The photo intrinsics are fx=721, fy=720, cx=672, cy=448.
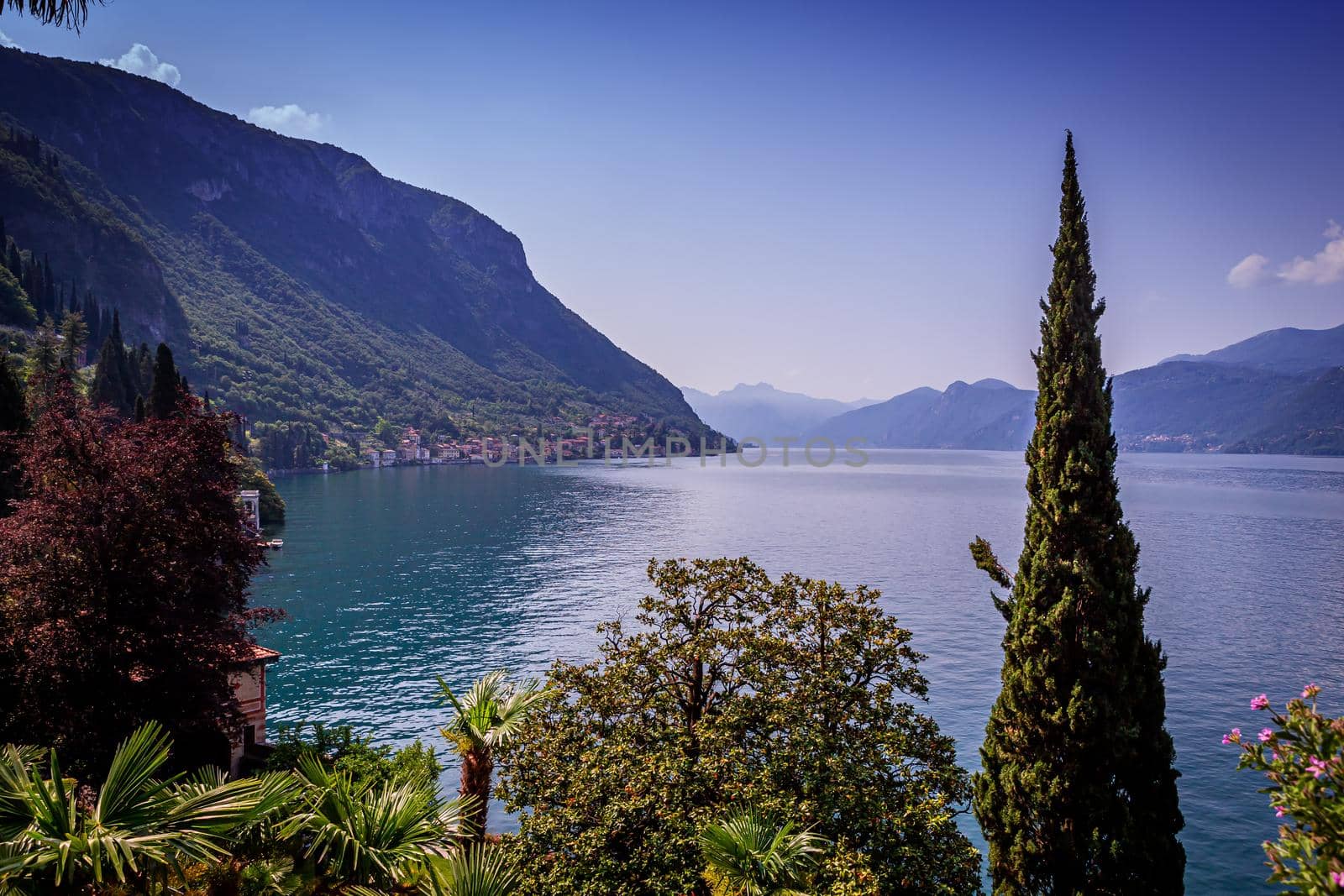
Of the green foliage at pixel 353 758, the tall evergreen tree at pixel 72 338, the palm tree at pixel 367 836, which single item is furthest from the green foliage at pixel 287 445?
the palm tree at pixel 367 836

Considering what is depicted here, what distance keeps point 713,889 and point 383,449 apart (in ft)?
609

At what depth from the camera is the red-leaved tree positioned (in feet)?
39.2

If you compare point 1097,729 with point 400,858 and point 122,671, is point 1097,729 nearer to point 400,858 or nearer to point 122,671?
point 400,858

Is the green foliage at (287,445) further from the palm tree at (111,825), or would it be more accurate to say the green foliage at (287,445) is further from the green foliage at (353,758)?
the palm tree at (111,825)

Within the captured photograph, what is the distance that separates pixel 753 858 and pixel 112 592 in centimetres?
1182

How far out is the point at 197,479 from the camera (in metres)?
14.2

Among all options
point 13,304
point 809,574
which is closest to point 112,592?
point 809,574

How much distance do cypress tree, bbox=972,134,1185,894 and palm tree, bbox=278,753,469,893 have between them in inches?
339

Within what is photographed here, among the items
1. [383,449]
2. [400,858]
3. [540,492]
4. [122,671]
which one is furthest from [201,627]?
[383,449]

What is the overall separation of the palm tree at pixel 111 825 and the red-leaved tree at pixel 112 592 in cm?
475

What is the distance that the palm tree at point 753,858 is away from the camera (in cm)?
863

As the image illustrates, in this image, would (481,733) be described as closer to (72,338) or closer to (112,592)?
(112,592)

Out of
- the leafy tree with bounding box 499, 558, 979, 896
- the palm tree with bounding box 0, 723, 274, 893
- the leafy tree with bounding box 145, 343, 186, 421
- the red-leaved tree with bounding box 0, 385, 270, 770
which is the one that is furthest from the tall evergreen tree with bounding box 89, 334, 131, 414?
the palm tree with bounding box 0, 723, 274, 893

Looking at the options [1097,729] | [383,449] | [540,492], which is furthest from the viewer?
[383,449]
